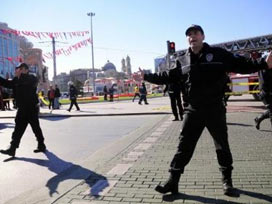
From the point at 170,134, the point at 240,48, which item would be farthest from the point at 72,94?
the point at 170,134

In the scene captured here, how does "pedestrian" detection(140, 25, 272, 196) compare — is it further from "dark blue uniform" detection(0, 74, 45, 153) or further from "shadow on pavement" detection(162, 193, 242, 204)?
"dark blue uniform" detection(0, 74, 45, 153)

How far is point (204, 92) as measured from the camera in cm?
395

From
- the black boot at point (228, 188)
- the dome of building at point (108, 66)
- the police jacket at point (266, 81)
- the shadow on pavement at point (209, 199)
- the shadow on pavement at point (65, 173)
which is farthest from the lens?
the dome of building at point (108, 66)

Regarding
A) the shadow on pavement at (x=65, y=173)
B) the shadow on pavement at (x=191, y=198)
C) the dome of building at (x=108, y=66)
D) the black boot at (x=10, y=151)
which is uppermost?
the dome of building at (x=108, y=66)

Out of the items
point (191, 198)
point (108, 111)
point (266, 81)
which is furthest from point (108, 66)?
point (191, 198)

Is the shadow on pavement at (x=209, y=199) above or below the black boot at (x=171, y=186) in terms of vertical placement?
below

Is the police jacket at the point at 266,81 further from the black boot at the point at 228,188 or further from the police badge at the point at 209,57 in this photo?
the black boot at the point at 228,188

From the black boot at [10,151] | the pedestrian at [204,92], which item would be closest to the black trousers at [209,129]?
the pedestrian at [204,92]

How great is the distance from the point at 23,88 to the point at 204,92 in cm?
428

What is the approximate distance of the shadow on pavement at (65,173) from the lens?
4.60 m

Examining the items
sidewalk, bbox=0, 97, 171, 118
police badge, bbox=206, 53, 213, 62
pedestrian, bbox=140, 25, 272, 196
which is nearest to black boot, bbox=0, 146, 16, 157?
pedestrian, bbox=140, 25, 272, 196

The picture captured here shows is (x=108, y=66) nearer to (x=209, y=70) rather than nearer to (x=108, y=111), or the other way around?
(x=108, y=111)

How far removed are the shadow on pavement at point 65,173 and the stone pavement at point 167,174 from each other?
0.06 ft

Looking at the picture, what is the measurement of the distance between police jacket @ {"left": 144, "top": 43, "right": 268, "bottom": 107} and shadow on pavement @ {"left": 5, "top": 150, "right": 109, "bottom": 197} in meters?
1.65
